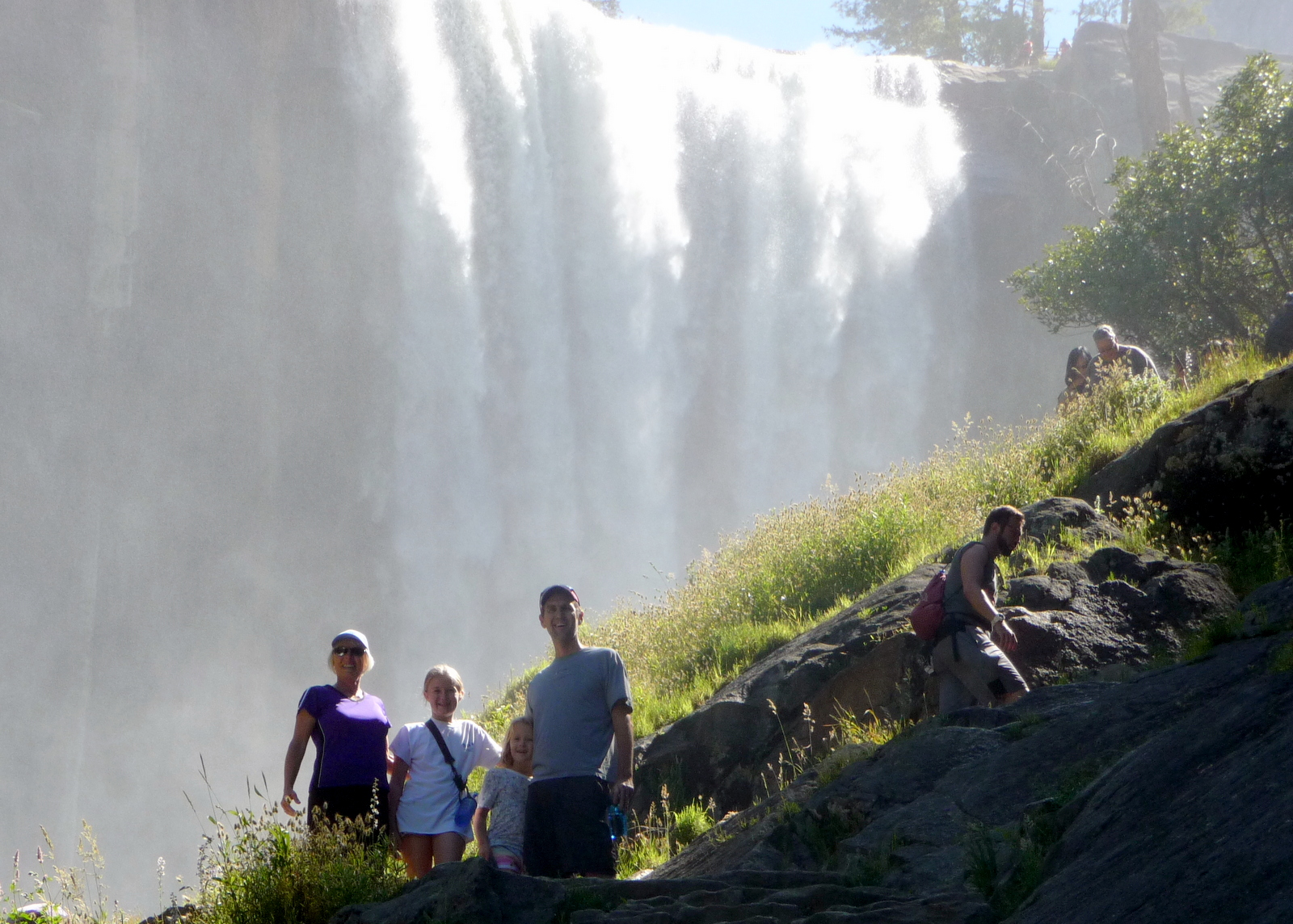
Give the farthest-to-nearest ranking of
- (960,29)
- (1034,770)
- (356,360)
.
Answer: (960,29)
(356,360)
(1034,770)

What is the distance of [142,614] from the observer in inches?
1127

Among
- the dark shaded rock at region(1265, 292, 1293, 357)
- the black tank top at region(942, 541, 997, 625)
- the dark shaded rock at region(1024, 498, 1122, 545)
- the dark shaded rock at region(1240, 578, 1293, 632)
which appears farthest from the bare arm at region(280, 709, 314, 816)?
the dark shaded rock at region(1265, 292, 1293, 357)

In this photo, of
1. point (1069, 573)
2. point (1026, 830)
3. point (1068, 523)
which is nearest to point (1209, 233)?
point (1068, 523)

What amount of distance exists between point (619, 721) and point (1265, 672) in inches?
98.4

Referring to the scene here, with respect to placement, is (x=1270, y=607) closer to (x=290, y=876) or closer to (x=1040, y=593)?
(x=1040, y=593)

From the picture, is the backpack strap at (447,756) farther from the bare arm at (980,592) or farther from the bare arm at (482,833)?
the bare arm at (980,592)

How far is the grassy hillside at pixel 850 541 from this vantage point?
31.8 feet

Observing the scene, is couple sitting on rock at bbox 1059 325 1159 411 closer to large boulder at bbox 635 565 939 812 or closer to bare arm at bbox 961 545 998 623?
large boulder at bbox 635 565 939 812

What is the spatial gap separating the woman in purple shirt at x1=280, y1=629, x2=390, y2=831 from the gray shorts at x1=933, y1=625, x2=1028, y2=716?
9.19 feet

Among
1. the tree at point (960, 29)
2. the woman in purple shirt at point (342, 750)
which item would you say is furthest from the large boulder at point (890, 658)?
the tree at point (960, 29)

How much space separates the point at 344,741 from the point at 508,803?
896 mm

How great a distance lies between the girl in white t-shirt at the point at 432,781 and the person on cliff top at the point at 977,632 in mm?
2386

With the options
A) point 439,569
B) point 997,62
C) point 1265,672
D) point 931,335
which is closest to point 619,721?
point 1265,672

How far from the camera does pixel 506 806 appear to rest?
4953 millimetres
